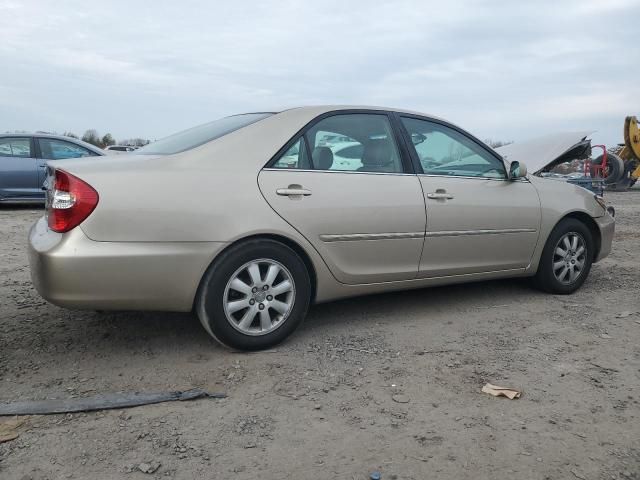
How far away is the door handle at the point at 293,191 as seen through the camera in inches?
134

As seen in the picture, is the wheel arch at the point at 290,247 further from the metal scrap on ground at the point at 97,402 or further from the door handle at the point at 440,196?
the door handle at the point at 440,196

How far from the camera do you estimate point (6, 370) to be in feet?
10.0

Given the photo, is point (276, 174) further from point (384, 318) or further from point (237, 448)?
point (237, 448)

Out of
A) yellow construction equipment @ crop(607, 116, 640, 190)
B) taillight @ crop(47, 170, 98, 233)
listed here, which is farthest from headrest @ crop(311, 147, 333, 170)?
yellow construction equipment @ crop(607, 116, 640, 190)

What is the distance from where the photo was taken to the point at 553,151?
6.36 meters

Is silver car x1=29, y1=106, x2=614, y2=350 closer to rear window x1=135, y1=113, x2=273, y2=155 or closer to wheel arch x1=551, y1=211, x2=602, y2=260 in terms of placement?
rear window x1=135, y1=113, x2=273, y2=155

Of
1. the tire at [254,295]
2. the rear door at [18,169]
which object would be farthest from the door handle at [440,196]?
the rear door at [18,169]

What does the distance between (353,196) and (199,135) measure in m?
1.08

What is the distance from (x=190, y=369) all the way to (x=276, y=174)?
123 centimetres

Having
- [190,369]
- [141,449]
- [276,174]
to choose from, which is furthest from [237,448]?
[276,174]

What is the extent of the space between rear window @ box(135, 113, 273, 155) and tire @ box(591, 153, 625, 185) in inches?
676

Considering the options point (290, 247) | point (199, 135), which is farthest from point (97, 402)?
point (199, 135)

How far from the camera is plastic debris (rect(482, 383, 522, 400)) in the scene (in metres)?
2.86

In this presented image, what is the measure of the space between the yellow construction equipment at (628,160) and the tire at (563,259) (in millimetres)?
14957
